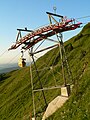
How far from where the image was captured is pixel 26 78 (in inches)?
3433

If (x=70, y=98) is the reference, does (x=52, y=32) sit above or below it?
above

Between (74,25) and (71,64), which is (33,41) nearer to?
(74,25)

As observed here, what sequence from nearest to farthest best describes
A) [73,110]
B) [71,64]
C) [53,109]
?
[73,110], [53,109], [71,64]

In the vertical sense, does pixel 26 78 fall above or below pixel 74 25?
below

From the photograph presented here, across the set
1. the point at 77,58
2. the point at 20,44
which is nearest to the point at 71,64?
the point at 77,58

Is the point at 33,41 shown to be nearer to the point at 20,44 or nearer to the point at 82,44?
the point at 20,44

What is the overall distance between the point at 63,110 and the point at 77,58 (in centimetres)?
4546

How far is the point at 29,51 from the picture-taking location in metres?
A: 28.6

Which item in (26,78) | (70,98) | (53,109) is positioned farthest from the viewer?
(26,78)

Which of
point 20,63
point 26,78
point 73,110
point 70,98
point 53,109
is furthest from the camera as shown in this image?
point 26,78

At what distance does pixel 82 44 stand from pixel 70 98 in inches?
2221

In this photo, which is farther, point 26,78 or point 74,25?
point 26,78

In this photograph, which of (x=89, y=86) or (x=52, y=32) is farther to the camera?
(x=52, y=32)

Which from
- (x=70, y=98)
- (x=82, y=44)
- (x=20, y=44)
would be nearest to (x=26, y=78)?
(x=82, y=44)
